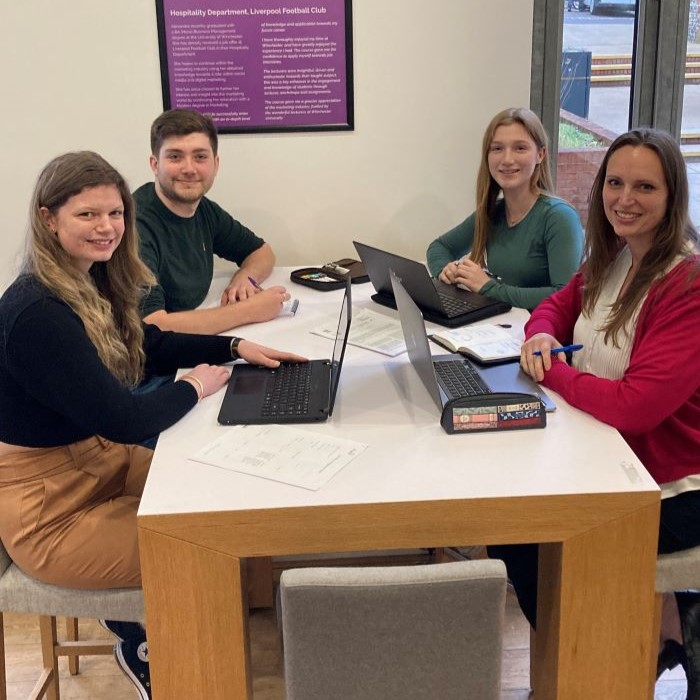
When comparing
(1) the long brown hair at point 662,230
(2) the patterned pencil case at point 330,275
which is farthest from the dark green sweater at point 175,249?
(1) the long brown hair at point 662,230

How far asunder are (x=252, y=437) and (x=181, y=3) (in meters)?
1.95

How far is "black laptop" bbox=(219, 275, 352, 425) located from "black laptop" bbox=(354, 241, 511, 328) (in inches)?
15.1

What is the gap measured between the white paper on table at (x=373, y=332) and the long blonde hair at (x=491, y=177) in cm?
57

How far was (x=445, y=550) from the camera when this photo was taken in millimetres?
2543

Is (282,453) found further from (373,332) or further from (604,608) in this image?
(373,332)

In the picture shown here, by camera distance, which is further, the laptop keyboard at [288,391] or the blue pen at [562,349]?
the blue pen at [562,349]

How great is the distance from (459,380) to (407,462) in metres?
0.33

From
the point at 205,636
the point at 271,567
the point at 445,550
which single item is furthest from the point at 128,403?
the point at 445,550

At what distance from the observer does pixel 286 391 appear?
1832mm

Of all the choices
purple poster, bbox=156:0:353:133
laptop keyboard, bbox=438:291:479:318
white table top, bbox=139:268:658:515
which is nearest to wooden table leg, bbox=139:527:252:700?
white table top, bbox=139:268:658:515

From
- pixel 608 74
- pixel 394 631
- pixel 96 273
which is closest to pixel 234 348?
pixel 96 273

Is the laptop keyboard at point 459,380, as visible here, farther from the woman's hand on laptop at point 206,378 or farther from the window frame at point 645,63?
the window frame at point 645,63

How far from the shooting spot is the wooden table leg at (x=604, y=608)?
1425mm

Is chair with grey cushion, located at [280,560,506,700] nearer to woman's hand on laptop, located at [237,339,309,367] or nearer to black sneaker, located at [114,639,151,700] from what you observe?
black sneaker, located at [114,639,151,700]
